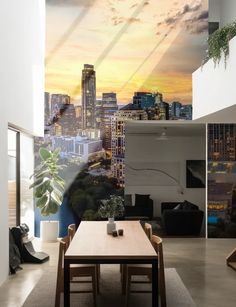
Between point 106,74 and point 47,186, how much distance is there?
129 inches

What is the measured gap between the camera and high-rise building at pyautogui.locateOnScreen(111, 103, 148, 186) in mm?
11203

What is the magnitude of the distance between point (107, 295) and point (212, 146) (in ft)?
19.4

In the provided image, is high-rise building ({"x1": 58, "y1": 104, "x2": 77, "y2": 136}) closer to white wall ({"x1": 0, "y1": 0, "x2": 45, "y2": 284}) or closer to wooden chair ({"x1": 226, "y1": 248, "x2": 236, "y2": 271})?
white wall ({"x1": 0, "y1": 0, "x2": 45, "y2": 284})

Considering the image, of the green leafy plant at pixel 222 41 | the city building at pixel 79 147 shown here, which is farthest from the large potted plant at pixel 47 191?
the green leafy plant at pixel 222 41

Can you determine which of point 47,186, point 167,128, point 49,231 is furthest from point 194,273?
point 167,128

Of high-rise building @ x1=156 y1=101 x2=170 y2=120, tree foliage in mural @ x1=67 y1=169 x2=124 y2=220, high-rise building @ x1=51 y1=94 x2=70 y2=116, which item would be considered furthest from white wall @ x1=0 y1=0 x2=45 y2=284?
high-rise building @ x1=156 y1=101 x2=170 y2=120

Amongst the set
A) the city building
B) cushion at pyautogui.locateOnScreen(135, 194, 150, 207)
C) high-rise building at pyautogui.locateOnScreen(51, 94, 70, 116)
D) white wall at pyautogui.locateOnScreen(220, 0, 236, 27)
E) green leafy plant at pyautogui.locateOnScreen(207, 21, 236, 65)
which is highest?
white wall at pyautogui.locateOnScreen(220, 0, 236, 27)

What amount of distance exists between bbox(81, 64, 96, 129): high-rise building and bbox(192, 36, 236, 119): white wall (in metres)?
3.11

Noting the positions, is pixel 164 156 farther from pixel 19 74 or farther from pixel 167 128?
pixel 19 74

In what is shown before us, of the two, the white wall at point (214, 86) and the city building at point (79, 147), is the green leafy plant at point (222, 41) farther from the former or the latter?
the city building at point (79, 147)

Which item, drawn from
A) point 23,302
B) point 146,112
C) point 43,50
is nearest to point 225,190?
point 146,112

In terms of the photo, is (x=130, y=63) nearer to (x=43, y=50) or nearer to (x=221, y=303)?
(x=43, y=50)

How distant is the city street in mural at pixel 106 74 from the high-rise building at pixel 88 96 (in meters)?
0.02

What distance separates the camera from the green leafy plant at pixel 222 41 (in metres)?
6.67
